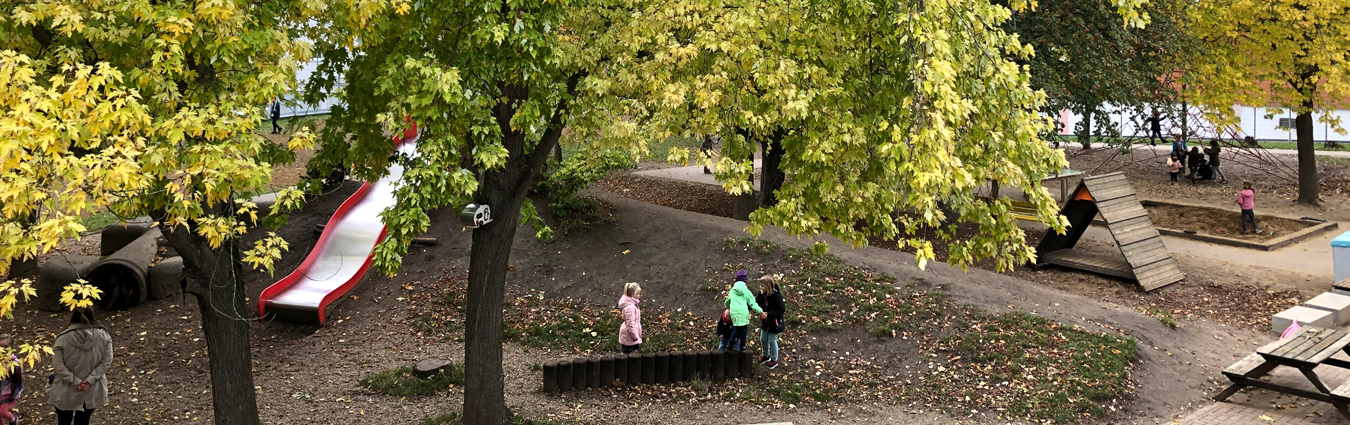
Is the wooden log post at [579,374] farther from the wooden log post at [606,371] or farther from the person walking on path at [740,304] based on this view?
the person walking on path at [740,304]

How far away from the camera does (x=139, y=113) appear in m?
5.97

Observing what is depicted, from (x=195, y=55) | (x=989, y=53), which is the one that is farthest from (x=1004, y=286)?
(x=195, y=55)

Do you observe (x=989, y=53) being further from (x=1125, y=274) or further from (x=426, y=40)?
(x=1125, y=274)

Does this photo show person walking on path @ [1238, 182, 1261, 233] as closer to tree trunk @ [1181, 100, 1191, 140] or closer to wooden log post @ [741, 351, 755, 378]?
tree trunk @ [1181, 100, 1191, 140]

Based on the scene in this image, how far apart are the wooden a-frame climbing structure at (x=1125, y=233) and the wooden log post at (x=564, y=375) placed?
909 centimetres

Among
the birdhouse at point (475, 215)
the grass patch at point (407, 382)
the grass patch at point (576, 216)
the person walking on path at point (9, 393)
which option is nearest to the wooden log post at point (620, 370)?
the grass patch at point (407, 382)

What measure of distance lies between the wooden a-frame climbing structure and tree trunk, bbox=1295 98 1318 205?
8252mm

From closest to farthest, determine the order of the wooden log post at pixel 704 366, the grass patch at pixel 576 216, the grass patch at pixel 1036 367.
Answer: the grass patch at pixel 1036 367
the wooden log post at pixel 704 366
the grass patch at pixel 576 216

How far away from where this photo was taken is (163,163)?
634 cm

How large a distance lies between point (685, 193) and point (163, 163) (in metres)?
17.0

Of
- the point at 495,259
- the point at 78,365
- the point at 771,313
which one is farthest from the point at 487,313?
the point at 78,365

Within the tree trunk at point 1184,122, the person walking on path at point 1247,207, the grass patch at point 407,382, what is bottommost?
the grass patch at point 407,382

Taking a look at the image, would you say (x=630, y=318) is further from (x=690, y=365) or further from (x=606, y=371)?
(x=690, y=365)

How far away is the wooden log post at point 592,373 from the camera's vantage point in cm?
1064
